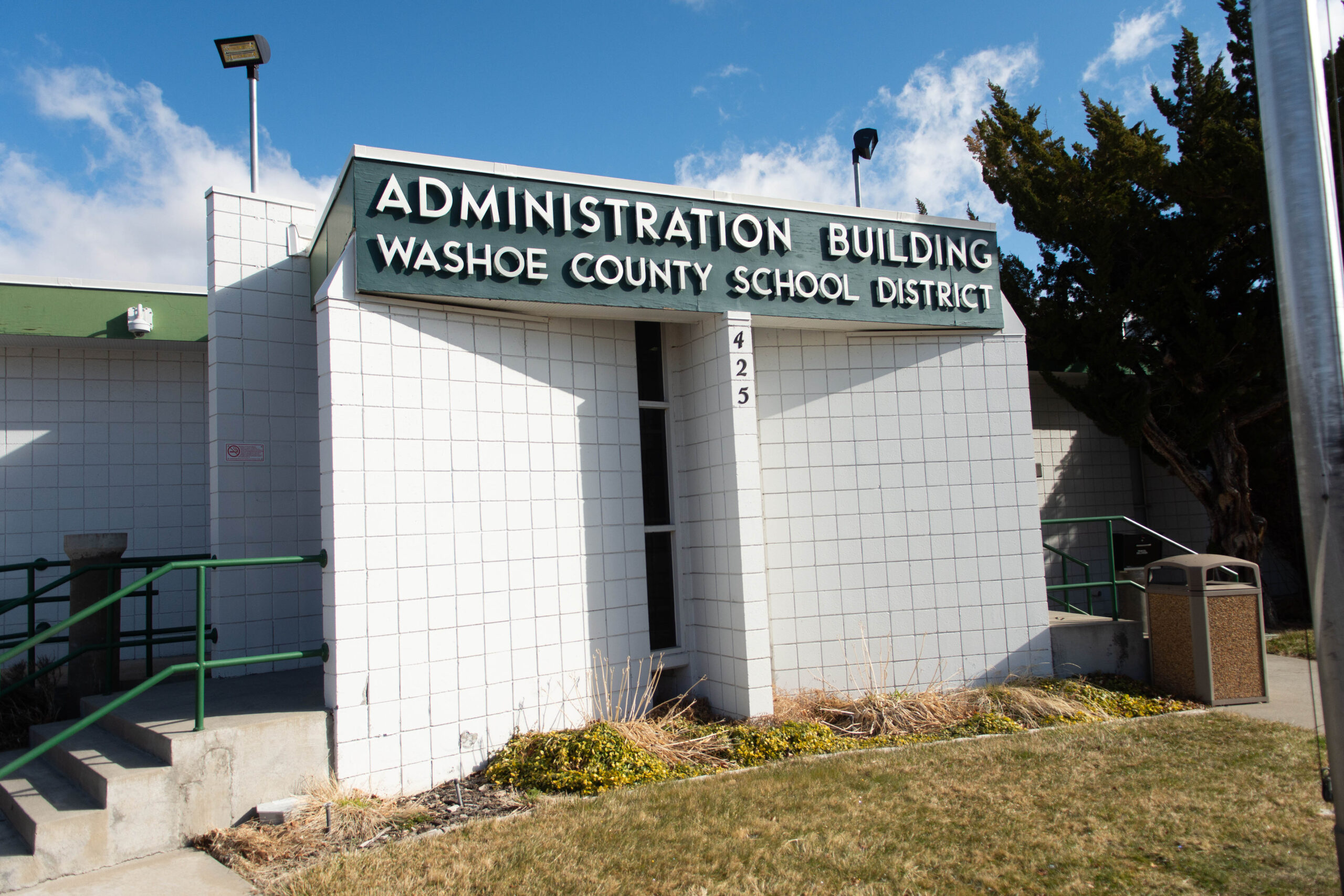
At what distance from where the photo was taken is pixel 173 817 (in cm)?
568

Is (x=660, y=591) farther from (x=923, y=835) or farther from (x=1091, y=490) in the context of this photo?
(x=1091, y=490)

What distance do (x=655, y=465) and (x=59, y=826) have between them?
5.31 m

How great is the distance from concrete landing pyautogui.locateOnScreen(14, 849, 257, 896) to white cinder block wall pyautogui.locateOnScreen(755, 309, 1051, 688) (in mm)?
4984

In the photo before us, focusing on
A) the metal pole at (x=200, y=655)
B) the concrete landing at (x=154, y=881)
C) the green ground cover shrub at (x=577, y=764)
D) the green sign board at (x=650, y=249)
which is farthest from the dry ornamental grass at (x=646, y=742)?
the green sign board at (x=650, y=249)

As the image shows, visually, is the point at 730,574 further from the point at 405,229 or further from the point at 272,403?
the point at 272,403

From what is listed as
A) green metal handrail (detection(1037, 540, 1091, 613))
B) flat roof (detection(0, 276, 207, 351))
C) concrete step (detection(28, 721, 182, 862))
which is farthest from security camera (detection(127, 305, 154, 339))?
green metal handrail (detection(1037, 540, 1091, 613))

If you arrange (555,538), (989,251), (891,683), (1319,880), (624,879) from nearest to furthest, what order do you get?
(1319,880) → (624,879) → (555,538) → (891,683) → (989,251)

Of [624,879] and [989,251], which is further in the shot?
[989,251]

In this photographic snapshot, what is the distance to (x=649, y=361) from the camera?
881cm

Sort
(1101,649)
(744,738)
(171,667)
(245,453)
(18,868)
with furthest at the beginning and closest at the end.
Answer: (1101,649) → (245,453) → (744,738) → (171,667) → (18,868)

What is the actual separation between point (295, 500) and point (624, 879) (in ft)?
18.6

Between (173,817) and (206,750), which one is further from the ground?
(206,750)

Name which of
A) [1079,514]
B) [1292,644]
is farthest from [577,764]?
[1079,514]

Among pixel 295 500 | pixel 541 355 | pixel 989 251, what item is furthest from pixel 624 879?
pixel 989 251
